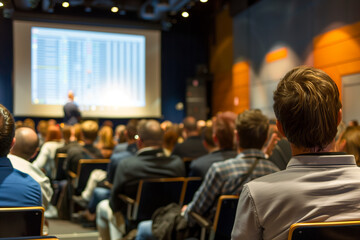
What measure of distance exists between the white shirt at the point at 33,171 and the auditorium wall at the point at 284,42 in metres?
5.90

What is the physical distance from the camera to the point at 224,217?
2.16m

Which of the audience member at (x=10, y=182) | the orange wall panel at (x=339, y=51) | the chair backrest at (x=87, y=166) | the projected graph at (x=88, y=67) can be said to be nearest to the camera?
the audience member at (x=10, y=182)

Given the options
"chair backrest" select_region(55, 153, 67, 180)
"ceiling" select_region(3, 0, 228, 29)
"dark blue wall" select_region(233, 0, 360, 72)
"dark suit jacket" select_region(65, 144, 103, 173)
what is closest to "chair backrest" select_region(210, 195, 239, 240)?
"dark suit jacket" select_region(65, 144, 103, 173)

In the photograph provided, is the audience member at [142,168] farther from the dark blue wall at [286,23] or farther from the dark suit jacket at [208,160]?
the dark blue wall at [286,23]

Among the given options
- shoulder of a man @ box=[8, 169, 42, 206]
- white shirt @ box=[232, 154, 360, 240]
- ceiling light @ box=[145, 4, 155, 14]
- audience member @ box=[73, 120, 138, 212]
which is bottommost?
audience member @ box=[73, 120, 138, 212]

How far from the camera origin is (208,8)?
12.3 m

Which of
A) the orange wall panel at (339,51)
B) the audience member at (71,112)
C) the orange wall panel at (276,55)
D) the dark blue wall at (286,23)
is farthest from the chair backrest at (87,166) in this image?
the orange wall panel at (276,55)

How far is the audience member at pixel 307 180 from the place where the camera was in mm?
1101

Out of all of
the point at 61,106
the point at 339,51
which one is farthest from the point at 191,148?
the point at 61,106

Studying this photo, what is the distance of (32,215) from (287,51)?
7.72m

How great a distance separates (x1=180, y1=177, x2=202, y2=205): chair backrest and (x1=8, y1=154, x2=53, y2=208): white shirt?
40.2 inches

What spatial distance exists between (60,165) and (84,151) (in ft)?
1.38

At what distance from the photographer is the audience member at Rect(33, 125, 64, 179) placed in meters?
4.93

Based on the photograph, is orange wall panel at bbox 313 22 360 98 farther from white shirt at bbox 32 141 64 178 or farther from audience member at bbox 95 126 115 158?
white shirt at bbox 32 141 64 178
